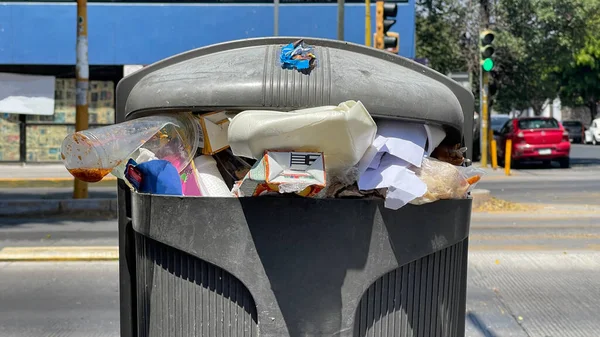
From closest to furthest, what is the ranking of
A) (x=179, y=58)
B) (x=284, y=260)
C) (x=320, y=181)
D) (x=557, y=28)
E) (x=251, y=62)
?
(x=320, y=181) → (x=284, y=260) → (x=251, y=62) → (x=179, y=58) → (x=557, y=28)

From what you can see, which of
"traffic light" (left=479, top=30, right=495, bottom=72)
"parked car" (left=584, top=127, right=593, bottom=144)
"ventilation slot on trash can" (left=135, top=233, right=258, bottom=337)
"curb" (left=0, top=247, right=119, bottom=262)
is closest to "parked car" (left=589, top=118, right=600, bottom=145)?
"parked car" (left=584, top=127, right=593, bottom=144)

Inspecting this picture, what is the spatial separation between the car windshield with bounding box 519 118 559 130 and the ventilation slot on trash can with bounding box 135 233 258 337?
791 inches

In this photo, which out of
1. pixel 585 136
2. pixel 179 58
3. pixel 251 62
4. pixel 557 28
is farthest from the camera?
pixel 585 136

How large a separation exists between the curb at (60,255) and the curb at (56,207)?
3.45 meters

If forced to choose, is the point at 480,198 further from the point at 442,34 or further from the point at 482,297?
the point at 442,34

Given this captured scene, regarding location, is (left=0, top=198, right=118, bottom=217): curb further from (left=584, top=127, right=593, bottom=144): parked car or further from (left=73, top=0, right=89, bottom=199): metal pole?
(left=584, top=127, right=593, bottom=144): parked car

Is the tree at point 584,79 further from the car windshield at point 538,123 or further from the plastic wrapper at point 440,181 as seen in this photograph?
the plastic wrapper at point 440,181

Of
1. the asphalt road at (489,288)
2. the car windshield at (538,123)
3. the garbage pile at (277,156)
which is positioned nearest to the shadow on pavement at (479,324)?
the asphalt road at (489,288)

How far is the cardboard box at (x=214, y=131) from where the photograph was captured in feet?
7.32

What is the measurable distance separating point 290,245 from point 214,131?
45 cm

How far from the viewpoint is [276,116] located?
1924 millimetres

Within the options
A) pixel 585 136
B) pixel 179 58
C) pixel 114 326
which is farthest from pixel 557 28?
pixel 585 136

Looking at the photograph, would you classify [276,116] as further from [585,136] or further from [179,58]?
[585,136]

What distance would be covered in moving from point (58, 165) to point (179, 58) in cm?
1992
